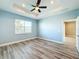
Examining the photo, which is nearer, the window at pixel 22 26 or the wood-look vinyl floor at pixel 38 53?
the wood-look vinyl floor at pixel 38 53

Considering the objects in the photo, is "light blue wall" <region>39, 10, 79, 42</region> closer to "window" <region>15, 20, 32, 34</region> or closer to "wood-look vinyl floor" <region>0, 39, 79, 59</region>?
"window" <region>15, 20, 32, 34</region>

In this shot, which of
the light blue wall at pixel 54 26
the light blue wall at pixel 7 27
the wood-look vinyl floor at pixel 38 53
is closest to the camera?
the wood-look vinyl floor at pixel 38 53

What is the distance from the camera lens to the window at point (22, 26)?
5723 millimetres

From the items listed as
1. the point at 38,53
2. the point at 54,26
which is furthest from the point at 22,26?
the point at 38,53

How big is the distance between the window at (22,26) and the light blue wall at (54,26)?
141cm

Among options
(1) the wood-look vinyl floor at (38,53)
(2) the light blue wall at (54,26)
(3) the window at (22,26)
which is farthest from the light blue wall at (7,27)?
(2) the light blue wall at (54,26)

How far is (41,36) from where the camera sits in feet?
24.4

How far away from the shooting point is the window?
5.72 meters

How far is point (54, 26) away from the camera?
233 inches

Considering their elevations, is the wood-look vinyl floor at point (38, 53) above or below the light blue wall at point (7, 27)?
below

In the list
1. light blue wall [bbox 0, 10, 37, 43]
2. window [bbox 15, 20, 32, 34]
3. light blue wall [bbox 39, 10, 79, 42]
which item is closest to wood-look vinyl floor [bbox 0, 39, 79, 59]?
light blue wall [bbox 0, 10, 37, 43]

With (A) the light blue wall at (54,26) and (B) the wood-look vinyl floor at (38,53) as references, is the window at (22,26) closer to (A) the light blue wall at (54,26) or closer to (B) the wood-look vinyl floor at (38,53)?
(A) the light blue wall at (54,26)

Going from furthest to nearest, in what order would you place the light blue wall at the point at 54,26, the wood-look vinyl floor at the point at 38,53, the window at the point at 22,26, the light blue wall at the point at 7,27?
the window at the point at 22,26 < the light blue wall at the point at 54,26 < the light blue wall at the point at 7,27 < the wood-look vinyl floor at the point at 38,53

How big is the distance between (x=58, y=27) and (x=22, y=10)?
3.51 m
